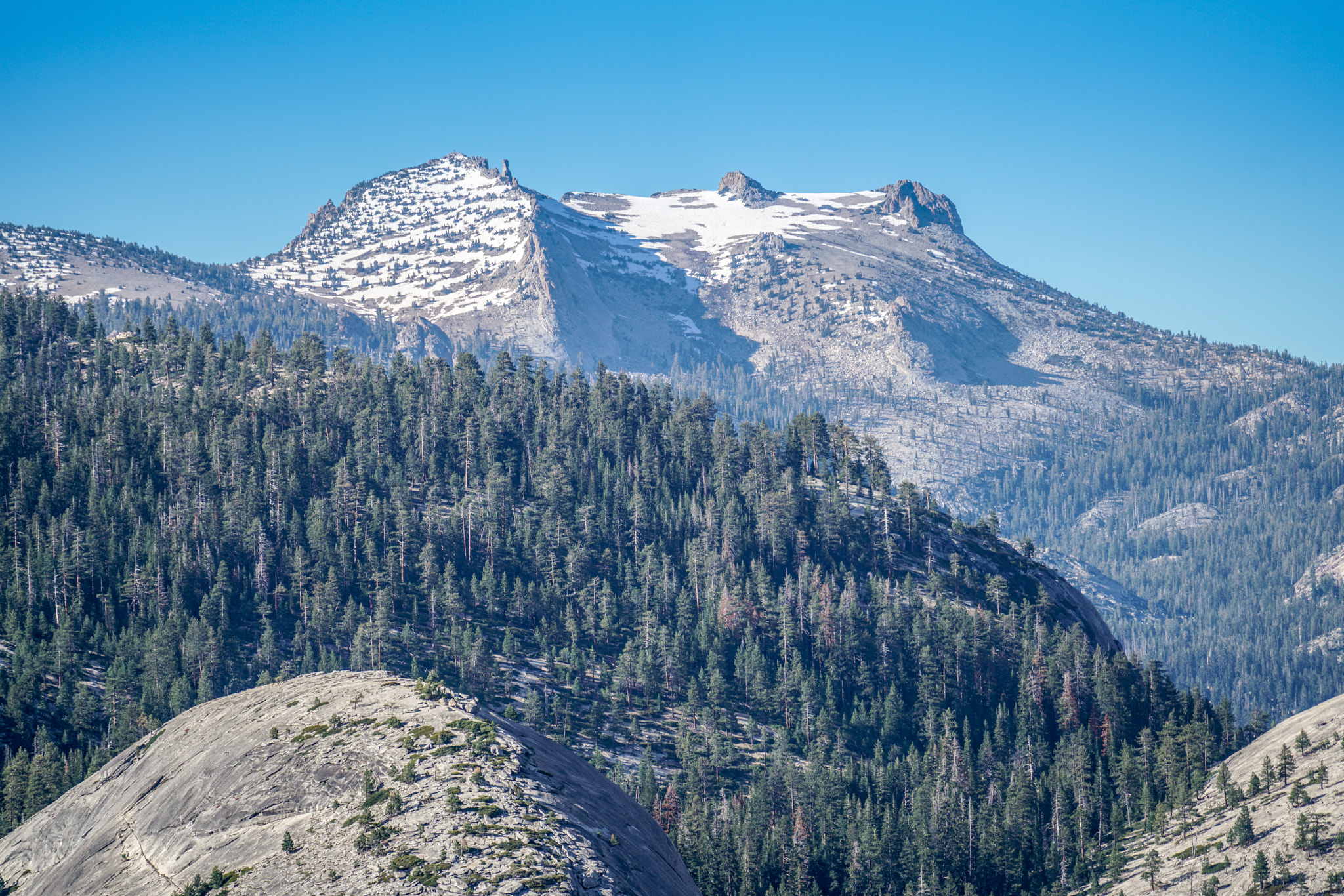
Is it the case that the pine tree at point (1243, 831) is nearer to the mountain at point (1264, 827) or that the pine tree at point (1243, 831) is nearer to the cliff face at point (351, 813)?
the mountain at point (1264, 827)

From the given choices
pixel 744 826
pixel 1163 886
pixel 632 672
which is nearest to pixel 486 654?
pixel 632 672

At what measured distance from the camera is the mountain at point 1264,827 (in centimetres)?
12406

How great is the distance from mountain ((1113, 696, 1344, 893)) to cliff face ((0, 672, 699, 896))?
275 ft

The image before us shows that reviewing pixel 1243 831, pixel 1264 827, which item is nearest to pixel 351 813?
pixel 1243 831

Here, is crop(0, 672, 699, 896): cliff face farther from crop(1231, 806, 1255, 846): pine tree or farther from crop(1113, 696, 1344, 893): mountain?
crop(1231, 806, 1255, 846): pine tree

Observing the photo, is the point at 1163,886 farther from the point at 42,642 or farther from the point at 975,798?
the point at 42,642

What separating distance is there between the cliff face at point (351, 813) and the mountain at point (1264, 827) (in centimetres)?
8378

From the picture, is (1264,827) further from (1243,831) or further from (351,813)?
(351,813)

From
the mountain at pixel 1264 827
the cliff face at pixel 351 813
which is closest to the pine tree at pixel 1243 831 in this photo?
the mountain at pixel 1264 827

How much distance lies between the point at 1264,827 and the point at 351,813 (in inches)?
4466

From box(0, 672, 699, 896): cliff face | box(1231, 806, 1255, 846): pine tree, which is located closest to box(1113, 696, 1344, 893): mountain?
box(1231, 806, 1255, 846): pine tree

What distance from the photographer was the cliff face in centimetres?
5409

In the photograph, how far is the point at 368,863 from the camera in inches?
2122

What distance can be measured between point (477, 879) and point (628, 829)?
12100 millimetres
